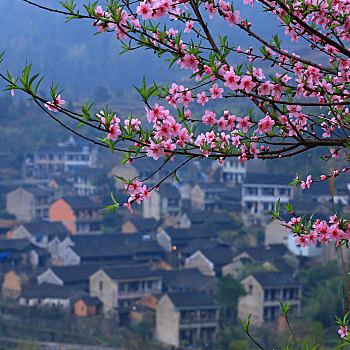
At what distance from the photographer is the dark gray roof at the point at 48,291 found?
58.2 ft

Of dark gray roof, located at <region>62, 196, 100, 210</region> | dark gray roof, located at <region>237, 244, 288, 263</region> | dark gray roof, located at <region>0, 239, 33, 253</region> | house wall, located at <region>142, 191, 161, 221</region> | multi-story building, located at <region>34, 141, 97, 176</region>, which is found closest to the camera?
dark gray roof, located at <region>237, 244, 288, 263</region>

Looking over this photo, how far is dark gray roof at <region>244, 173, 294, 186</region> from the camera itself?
77.0 feet

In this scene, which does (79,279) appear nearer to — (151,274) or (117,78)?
(151,274)

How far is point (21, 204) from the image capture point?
87.1 feet

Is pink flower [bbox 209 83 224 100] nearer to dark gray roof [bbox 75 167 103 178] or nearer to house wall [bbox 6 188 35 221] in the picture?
house wall [bbox 6 188 35 221]

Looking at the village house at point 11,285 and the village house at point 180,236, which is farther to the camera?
the village house at point 180,236

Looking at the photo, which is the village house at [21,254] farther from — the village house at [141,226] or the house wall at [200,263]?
the house wall at [200,263]

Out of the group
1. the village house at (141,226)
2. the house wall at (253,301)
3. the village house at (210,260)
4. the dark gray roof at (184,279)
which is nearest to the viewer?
the house wall at (253,301)

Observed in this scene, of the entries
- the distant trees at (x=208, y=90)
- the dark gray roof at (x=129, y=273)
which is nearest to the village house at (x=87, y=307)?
the dark gray roof at (x=129, y=273)

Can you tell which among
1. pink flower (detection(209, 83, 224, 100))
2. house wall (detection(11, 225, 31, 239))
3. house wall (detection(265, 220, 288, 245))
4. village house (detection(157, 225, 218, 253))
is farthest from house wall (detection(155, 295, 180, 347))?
pink flower (detection(209, 83, 224, 100))

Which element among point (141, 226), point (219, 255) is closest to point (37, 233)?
point (141, 226)

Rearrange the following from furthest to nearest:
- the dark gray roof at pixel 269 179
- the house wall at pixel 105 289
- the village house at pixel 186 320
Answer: the dark gray roof at pixel 269 179
the house wall at pixel 105 289
the village house at pixel 186 320

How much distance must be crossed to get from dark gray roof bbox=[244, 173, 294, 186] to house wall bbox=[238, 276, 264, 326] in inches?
297

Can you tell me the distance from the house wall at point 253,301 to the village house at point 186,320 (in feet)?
2.67
